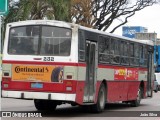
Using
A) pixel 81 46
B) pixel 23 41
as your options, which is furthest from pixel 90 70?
pixel 23 41

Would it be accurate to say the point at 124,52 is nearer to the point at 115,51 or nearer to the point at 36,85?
the point at 115,51

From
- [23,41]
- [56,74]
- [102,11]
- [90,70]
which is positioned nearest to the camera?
[56,74]

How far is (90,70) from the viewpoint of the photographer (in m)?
18.0

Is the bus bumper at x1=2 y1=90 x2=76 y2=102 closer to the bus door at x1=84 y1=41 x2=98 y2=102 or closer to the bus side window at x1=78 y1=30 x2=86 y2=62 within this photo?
the bus door at x1=84 y1=41 x2=98 y2=102

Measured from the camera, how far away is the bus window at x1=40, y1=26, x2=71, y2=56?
1675cm

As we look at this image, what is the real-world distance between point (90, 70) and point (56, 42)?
6.15 ft

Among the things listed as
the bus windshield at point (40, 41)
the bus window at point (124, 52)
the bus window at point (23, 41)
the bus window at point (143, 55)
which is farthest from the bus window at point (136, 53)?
the bus window at point (23, 41)

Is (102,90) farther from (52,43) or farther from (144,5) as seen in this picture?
(144,5)

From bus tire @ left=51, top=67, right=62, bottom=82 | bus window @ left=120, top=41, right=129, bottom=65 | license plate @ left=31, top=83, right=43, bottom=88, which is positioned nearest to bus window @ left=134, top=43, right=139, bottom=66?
bus window @ left=120, top=41, right=129, bottom=65

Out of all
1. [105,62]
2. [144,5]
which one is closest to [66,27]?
[105,62]

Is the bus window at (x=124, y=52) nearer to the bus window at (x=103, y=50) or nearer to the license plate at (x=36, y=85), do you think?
the bus window at (x=103, y=50)

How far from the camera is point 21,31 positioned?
17.4m

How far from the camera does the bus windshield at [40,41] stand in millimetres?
16812

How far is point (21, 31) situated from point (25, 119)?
326 centimetres
